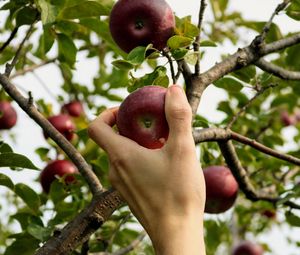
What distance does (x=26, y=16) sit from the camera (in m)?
1.51

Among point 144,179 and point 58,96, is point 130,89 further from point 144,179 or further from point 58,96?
point 58,96

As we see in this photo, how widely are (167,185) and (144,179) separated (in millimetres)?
38

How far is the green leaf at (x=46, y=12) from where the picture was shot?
137 centimetres

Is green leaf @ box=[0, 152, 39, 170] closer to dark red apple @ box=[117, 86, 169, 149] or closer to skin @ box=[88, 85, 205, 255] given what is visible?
dark red apple @ box=[117, 86, 169, 149]

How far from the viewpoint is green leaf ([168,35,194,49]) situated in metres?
1.18

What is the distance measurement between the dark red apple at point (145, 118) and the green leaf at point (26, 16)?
1.81ft

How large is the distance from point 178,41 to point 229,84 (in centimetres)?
58

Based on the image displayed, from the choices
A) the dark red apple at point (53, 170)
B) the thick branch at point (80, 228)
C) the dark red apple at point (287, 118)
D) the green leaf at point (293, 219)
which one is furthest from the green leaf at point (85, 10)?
the dark red apple at point (287, 118)

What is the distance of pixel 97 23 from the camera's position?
1.62 meters

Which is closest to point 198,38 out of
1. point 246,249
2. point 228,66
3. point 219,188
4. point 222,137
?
point 228,66

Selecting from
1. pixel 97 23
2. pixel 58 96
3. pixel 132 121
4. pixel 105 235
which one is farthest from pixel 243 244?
pixel 132 121

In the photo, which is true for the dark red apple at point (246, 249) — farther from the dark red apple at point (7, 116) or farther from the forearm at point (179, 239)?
the forearm at point (179, 239)

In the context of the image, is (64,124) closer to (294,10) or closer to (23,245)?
(23,245)

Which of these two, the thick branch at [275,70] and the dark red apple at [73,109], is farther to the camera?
the dark red apple at [73,109]
